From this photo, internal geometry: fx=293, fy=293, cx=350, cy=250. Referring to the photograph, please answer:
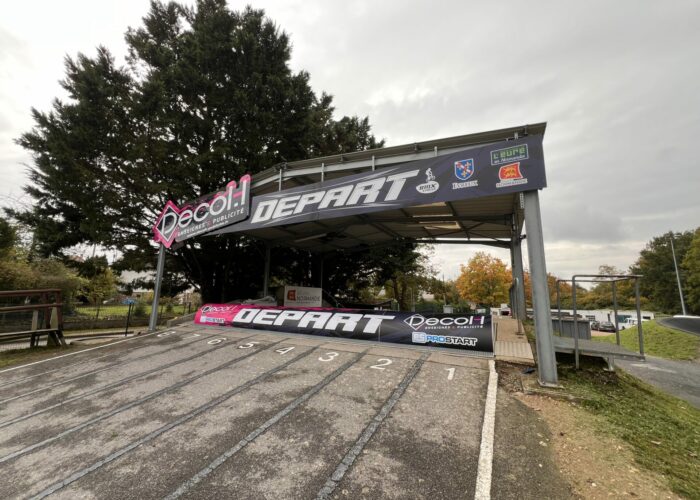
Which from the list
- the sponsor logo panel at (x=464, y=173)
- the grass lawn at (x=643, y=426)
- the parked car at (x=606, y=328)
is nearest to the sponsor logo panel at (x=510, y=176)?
the sponsor logo panel at (x=464, y=173)

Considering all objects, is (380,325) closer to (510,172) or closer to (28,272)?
(510,172)

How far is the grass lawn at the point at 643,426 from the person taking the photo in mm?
2789

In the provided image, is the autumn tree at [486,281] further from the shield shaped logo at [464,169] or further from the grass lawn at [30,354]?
the grass lawn at [30,354]

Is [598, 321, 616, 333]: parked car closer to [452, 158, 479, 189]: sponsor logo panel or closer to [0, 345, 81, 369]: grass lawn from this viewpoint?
[452, 158, 479, 189]: sponsor logo panel

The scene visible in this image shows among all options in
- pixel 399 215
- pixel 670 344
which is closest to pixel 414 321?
pixel 399 215

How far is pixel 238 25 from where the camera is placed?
15.1 meters

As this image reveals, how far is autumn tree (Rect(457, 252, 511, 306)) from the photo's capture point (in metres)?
36.6

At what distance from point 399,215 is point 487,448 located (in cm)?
857

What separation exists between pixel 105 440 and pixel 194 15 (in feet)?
63.9

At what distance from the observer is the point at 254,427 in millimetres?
3656

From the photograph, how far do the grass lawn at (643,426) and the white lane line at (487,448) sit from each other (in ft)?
3.90

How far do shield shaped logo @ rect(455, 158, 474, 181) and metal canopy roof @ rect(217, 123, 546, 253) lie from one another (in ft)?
2.46

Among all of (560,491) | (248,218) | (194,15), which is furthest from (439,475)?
(194,15)

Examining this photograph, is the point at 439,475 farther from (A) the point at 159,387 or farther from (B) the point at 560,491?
(A) the point at 159,387
